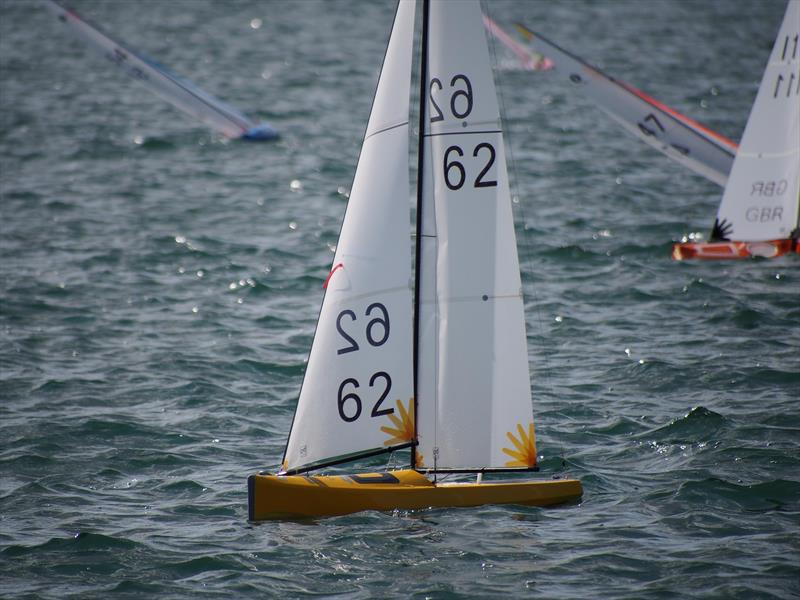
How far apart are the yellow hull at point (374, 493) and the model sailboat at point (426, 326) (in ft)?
0.05

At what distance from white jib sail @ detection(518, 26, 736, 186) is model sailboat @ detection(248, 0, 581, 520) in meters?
13.1

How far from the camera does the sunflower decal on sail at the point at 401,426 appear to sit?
13.2 meters

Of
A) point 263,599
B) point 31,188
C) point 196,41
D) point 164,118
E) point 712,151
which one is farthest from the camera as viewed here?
point 196,41

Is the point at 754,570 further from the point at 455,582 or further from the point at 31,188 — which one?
the point at 31,188

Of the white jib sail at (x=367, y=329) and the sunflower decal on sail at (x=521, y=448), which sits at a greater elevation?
the white jib sail at (x=367, y=329)

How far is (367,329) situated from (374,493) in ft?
5.76

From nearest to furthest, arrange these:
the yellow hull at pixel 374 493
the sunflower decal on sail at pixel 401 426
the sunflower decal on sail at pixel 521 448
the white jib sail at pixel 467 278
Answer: the white jib sail at pixel 467 278 < the yellow hull at pixel 374 493 < the sunflower decal on sail at pixel 401 426 < the sunflower decal on sail at pixel 521 448

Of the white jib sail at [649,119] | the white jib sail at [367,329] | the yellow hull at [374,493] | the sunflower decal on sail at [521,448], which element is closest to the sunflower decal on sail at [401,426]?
the white jib sail at [367,329]

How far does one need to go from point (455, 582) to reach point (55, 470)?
18.5ft

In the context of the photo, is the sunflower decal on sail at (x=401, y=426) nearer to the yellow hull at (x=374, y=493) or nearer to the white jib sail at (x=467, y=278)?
the white jib sail at (x=467, y=278)

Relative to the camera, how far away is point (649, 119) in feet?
84.4

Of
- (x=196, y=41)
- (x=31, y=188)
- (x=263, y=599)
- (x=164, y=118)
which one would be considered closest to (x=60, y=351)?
(x=263, y=599)

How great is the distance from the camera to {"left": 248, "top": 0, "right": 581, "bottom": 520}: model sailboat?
12.5 meters

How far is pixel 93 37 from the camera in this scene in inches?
1296
